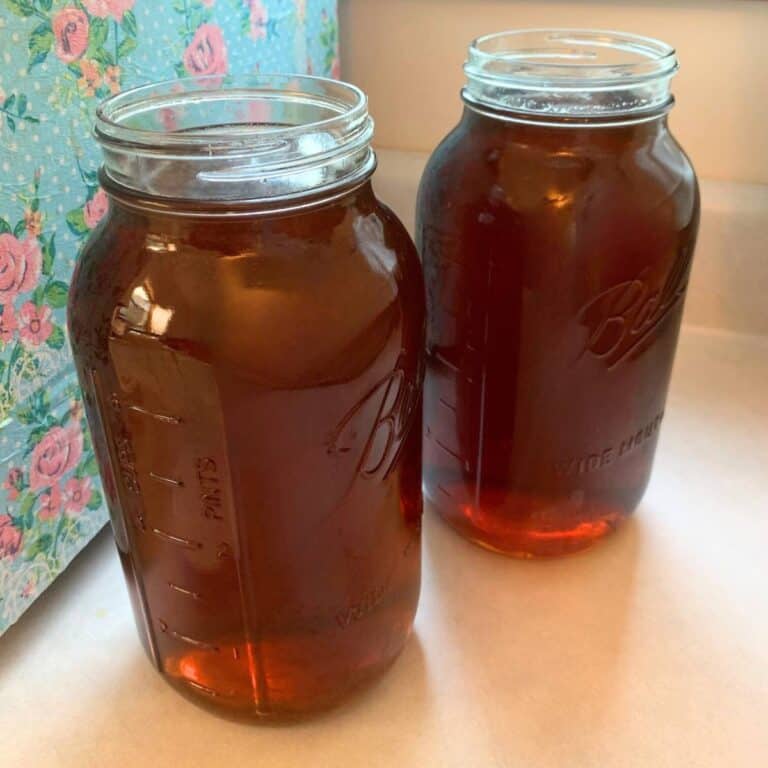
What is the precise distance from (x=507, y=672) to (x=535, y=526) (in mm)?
119

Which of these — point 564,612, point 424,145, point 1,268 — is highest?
point 1,268

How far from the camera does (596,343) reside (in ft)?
1.94

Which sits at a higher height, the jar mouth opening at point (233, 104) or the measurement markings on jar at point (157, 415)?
the jar mouth opening at point (233, 104)

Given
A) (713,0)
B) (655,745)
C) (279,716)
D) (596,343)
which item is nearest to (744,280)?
(713,0)

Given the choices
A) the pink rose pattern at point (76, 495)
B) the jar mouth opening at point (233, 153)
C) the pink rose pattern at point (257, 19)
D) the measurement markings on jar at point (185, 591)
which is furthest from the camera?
the pink rose pattern at point (257, 19)

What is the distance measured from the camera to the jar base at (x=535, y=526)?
0.66 metres

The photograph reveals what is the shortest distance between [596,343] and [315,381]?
9.1 inches

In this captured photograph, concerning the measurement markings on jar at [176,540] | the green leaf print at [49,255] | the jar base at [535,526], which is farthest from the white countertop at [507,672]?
the green leaf print at [49,255]

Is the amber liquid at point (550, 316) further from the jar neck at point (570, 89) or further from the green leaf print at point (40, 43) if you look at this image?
the green leaf print at point (40, 43)

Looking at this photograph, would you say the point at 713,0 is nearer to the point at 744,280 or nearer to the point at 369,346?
the point at 744,280

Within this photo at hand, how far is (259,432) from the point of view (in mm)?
451

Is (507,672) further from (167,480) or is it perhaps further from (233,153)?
(233,153)

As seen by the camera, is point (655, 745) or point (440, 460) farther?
point (440, 460)

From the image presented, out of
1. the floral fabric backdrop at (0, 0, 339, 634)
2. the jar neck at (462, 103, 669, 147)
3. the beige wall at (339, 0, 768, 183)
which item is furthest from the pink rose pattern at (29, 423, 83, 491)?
the beige wall at (339, 0, 768, 183)
